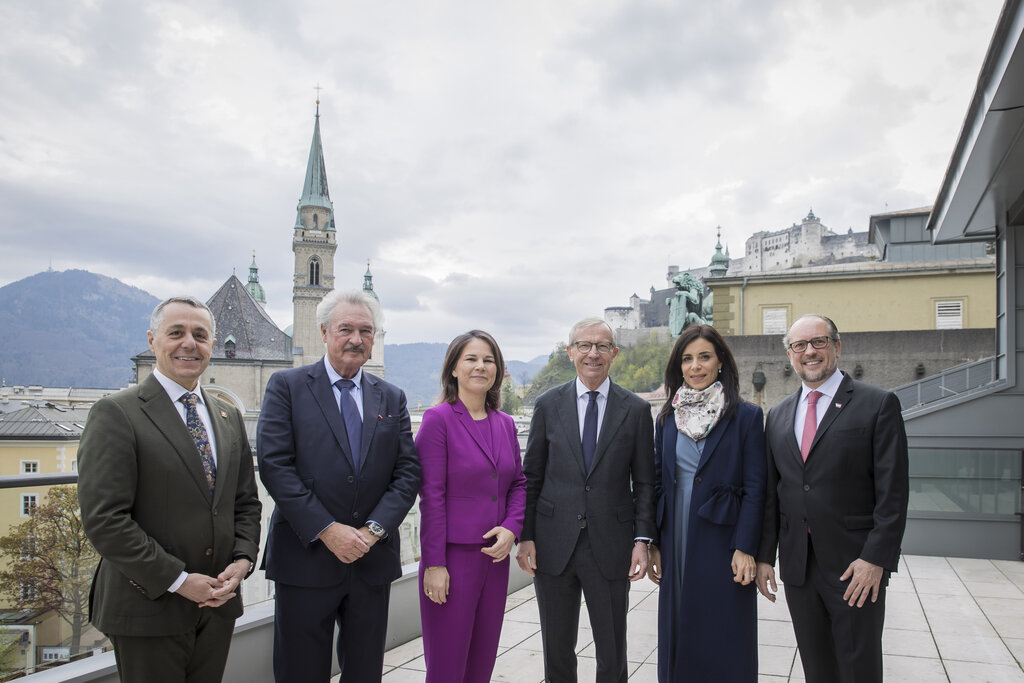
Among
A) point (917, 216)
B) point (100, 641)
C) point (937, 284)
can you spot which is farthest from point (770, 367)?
point (100, 641)

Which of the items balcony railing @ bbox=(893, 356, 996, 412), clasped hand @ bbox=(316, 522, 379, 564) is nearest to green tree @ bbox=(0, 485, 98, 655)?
clasped hand @ bbox=(316, 522, 379, 564)

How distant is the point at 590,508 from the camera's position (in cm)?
303

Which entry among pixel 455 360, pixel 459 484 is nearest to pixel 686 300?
pixel 455 360

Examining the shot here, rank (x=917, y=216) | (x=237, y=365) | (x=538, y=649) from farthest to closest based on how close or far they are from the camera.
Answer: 1. (x=237, y=365)
2. (x=917, y=216)
3. (x=538, y=649)

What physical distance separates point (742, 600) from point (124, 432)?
2.52 metres

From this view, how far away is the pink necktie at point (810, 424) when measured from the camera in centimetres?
297

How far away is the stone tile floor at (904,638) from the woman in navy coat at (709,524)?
1010mm

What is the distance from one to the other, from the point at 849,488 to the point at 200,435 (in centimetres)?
256

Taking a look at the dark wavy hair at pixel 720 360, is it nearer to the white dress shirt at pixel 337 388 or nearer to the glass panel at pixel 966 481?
the white dress shirt at pixel 337 388

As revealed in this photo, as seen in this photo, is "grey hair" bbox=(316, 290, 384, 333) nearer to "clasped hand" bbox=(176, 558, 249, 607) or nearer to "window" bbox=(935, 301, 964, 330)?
"clasped hand" bbox=(176, 558, 249, 607)

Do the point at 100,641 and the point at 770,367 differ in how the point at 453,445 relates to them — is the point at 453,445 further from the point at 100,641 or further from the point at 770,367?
the point at 770,367

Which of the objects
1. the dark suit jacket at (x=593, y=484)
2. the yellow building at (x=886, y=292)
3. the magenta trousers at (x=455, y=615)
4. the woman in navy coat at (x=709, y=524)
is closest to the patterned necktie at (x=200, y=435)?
the magenta trousers at (x=455, y=615)

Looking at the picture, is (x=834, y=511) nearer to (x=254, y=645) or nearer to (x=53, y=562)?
(x=254, y=645)

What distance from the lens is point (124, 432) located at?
213cm
